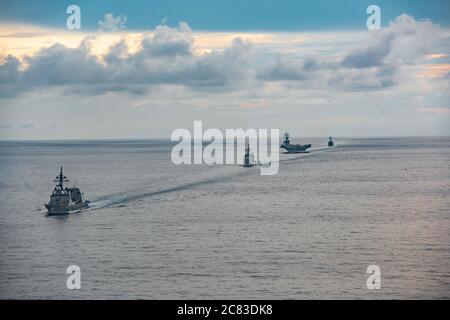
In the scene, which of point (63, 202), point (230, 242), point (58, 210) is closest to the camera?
point (230, 242)

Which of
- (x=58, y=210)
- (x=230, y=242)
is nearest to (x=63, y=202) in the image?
(x=58, y=210)

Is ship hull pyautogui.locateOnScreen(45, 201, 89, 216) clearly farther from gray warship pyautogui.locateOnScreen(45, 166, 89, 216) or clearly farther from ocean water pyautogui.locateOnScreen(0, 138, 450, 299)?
ocean water pyautogui.locateOnScreen(0, 138, 450, 299)

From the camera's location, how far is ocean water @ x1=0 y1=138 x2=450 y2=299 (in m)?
37.1

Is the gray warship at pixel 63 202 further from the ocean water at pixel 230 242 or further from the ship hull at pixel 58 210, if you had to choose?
the ocean water at pixel 230 242

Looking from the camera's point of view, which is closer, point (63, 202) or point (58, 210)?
point (58, 210)

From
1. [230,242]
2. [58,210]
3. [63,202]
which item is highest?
[63,202]

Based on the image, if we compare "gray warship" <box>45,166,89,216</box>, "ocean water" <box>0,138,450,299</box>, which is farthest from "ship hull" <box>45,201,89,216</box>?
"ocean water" <box>0,138,450,299</box>

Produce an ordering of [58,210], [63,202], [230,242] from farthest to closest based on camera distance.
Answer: [63,202] < [58,210] < [230,242]

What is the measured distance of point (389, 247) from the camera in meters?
47.6

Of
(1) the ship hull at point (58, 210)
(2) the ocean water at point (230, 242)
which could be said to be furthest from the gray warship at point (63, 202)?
(2) the ocean water at point (230, 242)

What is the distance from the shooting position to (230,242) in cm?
4903

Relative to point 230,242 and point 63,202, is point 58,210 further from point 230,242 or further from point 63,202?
point 230,242

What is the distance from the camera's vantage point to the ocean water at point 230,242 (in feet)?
122
